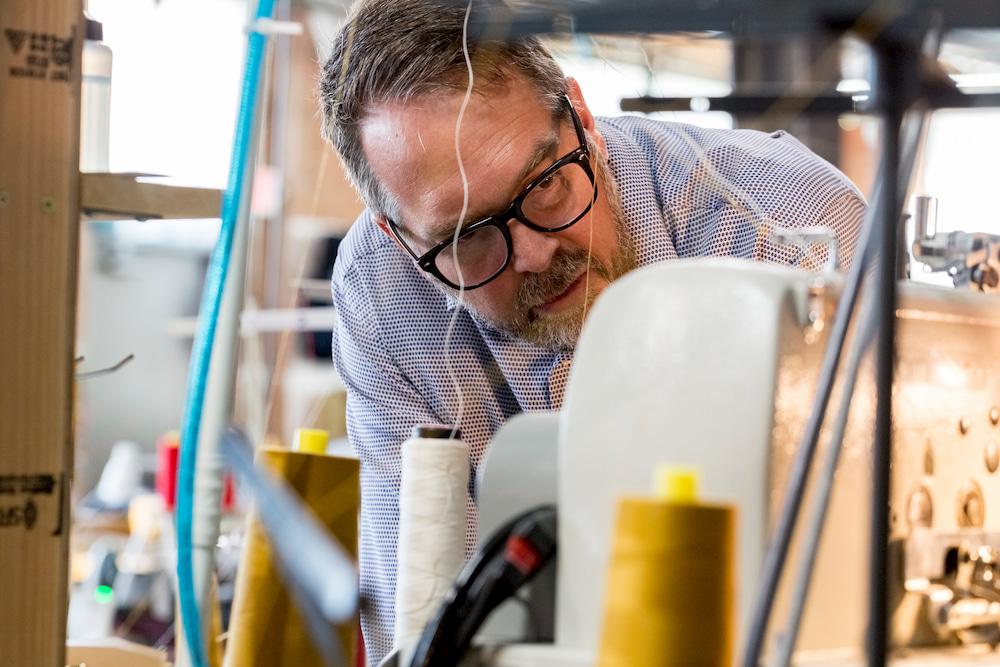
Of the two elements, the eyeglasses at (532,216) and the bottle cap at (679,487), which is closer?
the bottle cap at (679,487)

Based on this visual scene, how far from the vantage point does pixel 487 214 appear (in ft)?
3.78

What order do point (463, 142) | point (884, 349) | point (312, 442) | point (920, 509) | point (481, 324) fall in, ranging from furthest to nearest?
point (481, 324) < point (463, 142) < point (312, 442) < point (920, 509) < point (884, 349)

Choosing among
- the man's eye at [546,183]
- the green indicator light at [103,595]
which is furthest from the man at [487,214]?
the green indicator light at [103,595]

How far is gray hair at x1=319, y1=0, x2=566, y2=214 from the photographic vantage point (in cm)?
114

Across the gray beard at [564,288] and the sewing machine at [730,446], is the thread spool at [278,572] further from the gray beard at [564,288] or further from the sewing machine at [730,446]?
the gray beard at [564,288]

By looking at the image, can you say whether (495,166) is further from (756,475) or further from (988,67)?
(756,475)

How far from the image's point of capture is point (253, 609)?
2.80ft

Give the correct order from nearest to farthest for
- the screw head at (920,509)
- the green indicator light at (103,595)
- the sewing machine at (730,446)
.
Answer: the sewing machine at (730,446) < the screw head at (920,509) < the green indicator light at (103,595)

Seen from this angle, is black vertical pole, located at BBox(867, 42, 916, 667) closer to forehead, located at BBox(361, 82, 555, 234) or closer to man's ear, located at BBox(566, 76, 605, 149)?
forehead, located at BBox(361, 82, 555, 234)

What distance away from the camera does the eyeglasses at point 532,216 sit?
1.15 meters

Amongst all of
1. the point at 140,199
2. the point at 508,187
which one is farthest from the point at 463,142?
the point at 140,199

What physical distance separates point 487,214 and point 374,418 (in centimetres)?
46

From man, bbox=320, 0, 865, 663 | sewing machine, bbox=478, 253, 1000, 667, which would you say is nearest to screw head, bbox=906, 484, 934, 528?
sewing machine, bbox=478, 253, 1000, 667

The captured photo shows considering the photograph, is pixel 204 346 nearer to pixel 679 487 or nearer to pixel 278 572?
pixel 278 572
